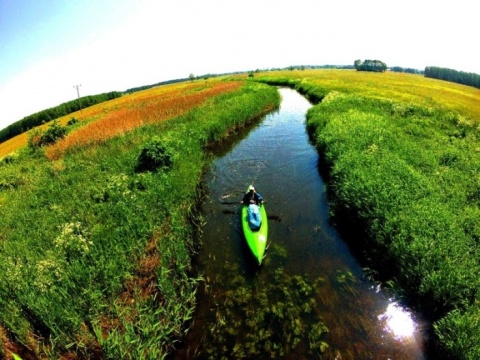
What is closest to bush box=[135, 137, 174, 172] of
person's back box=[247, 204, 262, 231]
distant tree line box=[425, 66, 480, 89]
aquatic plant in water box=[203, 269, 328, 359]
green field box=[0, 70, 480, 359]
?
green field box=[0, 70, 480, 359]

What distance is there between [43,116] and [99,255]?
107815 mm

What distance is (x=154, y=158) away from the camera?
56.1 feet

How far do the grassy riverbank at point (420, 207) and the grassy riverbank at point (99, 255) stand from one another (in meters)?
7.07

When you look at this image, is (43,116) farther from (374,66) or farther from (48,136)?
(374,66)

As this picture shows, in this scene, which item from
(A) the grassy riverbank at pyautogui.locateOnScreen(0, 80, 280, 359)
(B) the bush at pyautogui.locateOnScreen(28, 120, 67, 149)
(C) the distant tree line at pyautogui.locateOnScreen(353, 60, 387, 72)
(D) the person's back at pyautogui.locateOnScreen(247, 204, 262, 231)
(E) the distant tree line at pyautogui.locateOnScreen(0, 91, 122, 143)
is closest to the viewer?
(A) the grassy riverbank at pyautogui.locateOnScreen(0, 80, 280, 359)

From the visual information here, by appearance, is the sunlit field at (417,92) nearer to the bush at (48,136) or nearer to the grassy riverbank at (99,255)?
the grassy riverbank at (99,255)

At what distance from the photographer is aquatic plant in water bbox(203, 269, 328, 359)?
26.4 ft

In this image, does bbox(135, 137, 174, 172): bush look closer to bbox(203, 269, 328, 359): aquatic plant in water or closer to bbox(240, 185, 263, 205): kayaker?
bbox(240, 185, 263, 205): kayaker

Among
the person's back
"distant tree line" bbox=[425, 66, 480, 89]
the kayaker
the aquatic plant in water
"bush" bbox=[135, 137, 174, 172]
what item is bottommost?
the aquatic plant in water

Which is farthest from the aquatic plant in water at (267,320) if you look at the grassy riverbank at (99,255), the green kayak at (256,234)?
the grassy riverbank at (99,255)

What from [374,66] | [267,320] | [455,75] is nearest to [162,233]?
[267,320]

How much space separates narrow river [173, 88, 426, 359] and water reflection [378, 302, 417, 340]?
3 cm

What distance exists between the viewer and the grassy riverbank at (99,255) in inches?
296

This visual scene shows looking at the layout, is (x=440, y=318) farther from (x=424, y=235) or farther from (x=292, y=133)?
(x=292, y=133)
